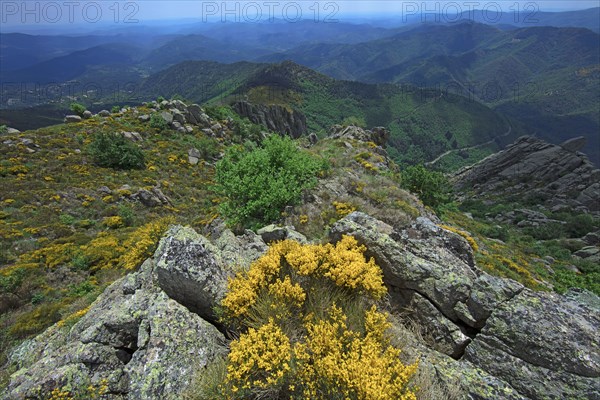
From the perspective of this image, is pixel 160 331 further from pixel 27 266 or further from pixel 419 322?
pixel 27 266

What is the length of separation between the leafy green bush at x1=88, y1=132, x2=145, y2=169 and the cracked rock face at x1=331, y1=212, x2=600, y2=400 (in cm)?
3773

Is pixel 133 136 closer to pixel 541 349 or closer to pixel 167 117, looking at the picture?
pixel 167 117

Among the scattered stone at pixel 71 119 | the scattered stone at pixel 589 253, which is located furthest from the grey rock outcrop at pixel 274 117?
the scattered stone at pixel 589 253

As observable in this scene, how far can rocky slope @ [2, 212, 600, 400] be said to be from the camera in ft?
19.5

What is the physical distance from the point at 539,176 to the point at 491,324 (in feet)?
476

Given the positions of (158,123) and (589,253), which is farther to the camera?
(589,253)

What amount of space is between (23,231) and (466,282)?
3053 centimetres

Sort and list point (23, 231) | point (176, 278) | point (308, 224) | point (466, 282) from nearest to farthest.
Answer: point (176, 278), point (466, 282), point (308, 224), point (23, 231)

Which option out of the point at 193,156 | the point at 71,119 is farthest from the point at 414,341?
the point at 71,119

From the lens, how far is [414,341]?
A: 6.89 m

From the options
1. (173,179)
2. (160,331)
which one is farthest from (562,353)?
(173,179)

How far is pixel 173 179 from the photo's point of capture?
1521 inches

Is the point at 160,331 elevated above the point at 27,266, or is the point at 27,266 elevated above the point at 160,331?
the point at 160,331

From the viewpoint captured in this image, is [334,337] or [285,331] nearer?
[334,337]
